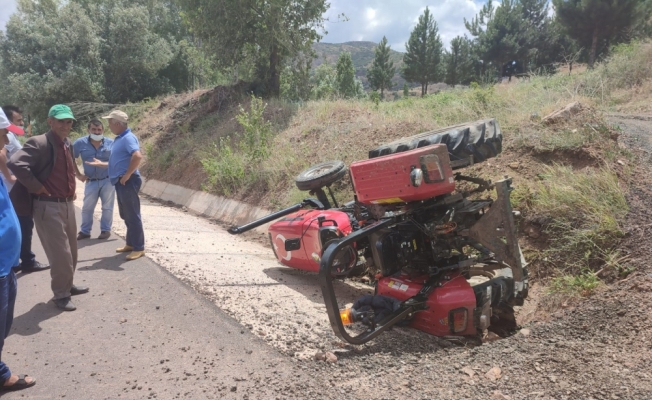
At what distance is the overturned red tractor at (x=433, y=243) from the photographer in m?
3.47

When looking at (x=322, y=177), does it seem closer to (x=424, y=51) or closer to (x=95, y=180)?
(x=95, y=180)

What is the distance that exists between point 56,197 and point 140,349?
1812mm

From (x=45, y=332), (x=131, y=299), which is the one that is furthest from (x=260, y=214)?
(x=45, y=332)

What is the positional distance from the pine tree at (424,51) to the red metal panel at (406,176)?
43.6 meters

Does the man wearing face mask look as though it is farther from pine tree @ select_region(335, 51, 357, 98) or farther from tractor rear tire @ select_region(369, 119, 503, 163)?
pine tree @ select_region(335, 51, 357, 98)

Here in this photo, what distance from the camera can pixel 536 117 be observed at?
6.80 m

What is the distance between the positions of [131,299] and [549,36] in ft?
152

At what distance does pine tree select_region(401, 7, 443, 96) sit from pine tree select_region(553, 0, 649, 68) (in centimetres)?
1834

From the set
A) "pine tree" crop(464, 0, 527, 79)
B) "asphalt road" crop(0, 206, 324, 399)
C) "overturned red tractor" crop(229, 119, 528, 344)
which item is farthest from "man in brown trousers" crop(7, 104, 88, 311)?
"pine tree" crop(464, 0, 527, 79)

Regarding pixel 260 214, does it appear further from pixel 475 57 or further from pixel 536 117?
pixel 475 57

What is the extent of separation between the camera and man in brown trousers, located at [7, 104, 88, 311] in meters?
4.15

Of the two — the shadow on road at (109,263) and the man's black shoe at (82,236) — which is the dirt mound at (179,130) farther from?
the shadow on road at (109,263)

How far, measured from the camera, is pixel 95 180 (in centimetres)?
711

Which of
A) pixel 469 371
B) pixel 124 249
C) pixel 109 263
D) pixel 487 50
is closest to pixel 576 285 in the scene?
pixel 469 371
